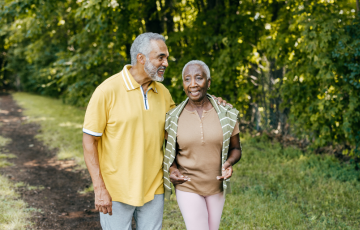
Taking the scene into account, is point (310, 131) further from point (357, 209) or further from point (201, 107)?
point (201, 107)

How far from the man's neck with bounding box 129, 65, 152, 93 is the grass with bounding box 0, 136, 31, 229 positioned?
2872 mm

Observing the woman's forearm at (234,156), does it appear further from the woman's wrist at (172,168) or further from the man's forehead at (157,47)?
the man's forehead at (157,47)

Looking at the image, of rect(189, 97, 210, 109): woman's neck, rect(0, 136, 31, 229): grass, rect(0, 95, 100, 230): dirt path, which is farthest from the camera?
rect(0, 95, 100, 230): dirt path

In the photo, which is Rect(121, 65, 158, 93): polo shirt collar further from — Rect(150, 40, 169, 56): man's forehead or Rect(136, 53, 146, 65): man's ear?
Rect(150, 40, 169, 56): man's forehead

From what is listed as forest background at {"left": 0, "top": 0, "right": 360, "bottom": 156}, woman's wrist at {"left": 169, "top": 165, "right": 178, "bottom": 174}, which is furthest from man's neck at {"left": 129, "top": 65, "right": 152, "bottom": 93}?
forest background at {"left": 0, "top": 0, "right": 360, "bottom": 156}

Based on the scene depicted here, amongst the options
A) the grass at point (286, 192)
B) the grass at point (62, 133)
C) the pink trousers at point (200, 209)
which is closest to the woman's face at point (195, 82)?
the pink trousers at point (200, 209)

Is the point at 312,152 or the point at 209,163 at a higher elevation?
the point at 209,163

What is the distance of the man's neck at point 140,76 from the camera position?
8.13 feet

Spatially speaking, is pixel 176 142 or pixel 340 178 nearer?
pixel 176 142

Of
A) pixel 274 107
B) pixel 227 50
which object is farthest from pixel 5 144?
pixel 274 107

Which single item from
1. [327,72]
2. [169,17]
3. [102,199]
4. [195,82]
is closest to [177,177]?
[102,199]

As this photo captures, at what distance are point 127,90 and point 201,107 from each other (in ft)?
2.18

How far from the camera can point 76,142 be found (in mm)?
8742

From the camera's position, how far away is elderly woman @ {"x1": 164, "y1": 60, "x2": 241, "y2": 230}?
2484mm
